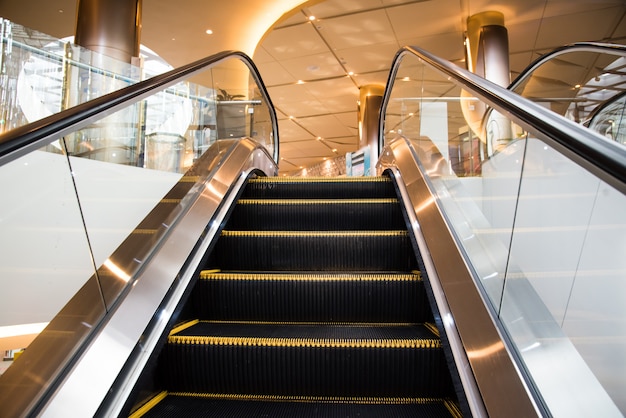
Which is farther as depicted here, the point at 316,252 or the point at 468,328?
the point at 316,252

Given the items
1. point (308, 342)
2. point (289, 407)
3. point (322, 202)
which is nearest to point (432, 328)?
point (308, 342)

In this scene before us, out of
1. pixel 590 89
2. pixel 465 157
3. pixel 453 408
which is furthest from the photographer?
pixel 590 89

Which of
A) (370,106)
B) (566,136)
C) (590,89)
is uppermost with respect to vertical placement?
(370,106)

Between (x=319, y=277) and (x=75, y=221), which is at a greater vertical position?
(x=75, y=221)

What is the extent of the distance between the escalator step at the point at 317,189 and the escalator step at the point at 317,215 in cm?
47

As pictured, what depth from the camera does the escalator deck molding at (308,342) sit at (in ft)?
6.03

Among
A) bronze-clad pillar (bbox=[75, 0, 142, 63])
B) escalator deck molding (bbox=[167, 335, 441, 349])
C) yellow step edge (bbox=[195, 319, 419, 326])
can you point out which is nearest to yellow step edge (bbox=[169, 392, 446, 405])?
escalator deck molding (bbox=[167, 335, 441, 349])

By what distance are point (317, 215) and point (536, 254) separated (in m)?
1.60

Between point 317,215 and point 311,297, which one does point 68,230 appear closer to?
point 311,297

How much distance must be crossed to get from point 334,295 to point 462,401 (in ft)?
2.89

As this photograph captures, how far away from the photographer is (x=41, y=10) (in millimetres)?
8734

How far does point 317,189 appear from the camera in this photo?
12.5 feet

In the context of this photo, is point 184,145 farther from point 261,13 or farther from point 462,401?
point 261,13

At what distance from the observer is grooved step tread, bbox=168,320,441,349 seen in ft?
6.10
